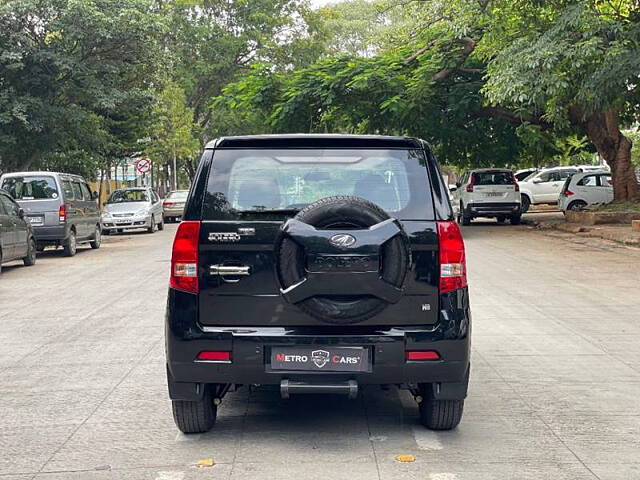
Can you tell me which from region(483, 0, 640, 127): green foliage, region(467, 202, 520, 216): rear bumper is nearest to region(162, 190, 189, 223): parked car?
region(467, 202, 520, 216): rear bumper

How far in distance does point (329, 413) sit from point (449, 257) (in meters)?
1.67

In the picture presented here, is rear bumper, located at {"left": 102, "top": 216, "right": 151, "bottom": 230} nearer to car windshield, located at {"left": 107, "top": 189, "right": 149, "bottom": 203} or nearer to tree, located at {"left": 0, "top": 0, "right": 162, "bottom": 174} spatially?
car windshield, located at {"left": 107, "top": 189, "right": 149, "bottom": 203}

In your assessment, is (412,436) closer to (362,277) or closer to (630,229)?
(362,277)

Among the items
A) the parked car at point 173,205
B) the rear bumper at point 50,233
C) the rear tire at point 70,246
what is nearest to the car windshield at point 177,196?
the parked car at point 173,205

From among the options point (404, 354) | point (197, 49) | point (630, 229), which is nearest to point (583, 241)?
point (630, 229)

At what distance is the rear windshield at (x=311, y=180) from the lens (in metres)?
5.43

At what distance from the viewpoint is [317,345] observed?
5246 millimetres

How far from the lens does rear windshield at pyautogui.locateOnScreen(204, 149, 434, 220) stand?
543 centimetres

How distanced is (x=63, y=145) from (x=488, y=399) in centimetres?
2667

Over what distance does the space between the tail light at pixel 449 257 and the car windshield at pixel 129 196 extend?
2724 cm

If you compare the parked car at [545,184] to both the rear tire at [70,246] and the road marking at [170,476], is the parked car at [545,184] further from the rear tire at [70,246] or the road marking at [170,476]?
the road marking at [170,476]

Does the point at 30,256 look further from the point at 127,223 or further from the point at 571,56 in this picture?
the point at 127,223

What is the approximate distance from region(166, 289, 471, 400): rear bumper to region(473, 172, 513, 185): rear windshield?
967 inches

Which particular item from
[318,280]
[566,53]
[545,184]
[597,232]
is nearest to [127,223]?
[597,232]
